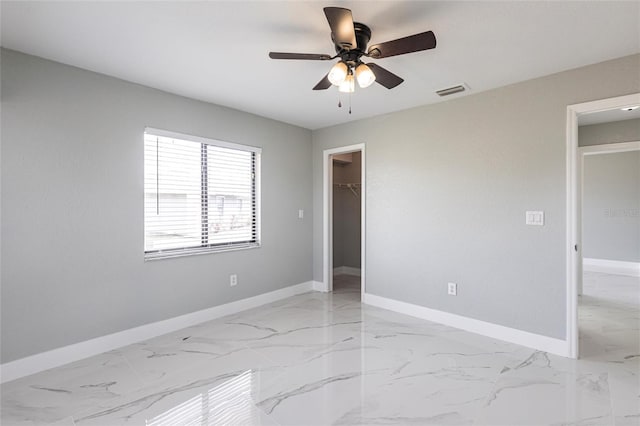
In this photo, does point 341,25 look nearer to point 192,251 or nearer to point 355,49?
point 355,49

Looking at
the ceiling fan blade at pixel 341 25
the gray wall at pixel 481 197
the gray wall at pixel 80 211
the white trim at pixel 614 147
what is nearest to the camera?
the ceiling fan blade at pixel 341 25

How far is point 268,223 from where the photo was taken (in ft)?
14.1

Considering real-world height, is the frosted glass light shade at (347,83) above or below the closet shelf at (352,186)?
above

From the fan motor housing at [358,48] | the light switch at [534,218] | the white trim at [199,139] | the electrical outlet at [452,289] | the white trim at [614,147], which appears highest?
the fan motor housing at [358,48]

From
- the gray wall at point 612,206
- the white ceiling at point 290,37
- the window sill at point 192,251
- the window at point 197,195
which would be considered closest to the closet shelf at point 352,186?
the window at point 197,195

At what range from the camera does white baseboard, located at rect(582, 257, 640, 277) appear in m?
5.69

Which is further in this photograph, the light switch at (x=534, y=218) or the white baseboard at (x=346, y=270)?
the white baseboard at (x=346, y=270)

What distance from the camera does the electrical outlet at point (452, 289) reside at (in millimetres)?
3463

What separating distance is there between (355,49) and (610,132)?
4.83 m

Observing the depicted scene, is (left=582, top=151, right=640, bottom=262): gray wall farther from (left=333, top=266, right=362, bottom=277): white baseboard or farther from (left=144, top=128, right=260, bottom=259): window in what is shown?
(left=144, top=128, right=260, bottom=259): window

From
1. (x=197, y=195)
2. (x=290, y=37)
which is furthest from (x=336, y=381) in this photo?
(x=290, y=37)

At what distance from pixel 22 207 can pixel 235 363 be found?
2.08 meters

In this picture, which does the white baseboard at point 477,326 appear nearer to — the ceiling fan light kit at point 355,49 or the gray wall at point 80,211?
the gray wall at point 80,211

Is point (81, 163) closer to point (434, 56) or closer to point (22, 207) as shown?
point (22, 207)
